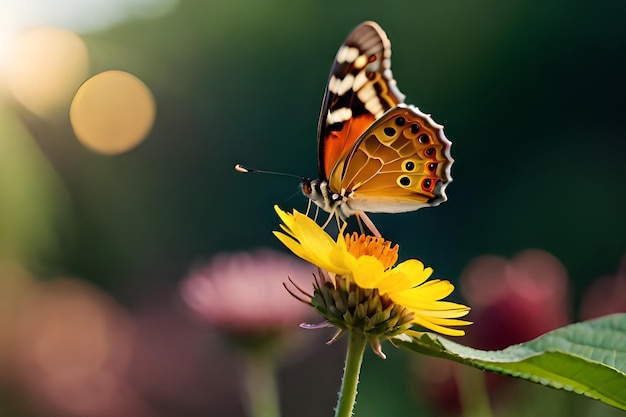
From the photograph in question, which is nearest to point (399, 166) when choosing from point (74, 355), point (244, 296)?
point (244, 296)

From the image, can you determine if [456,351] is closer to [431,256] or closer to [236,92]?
[431,256]

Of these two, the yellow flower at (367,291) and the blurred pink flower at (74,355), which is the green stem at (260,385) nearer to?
the yellow flower at (367,291)

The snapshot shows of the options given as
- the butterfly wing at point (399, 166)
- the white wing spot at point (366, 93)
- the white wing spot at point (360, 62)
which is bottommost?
the butterfly wing at point (399, 166)

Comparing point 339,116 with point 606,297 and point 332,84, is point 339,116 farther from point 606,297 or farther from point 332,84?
point 606,297

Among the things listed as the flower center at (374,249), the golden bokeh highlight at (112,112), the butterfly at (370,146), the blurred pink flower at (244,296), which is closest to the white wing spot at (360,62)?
the butterfly at (370,146)

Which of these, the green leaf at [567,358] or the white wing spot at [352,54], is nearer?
the green leaf at [567,358]

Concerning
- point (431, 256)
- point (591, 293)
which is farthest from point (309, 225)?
point (431, 256)

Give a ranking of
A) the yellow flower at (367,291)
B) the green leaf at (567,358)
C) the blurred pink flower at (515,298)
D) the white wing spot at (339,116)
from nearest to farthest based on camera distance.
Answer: the green leaf at (567,358) → the yellow flower at (367,291) → the white wing spot at (339,116) → the blurred pink flower at (515,298)

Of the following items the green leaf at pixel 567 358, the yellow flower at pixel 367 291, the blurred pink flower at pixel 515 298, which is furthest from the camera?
the blurred pink flower at pixel 515 298
